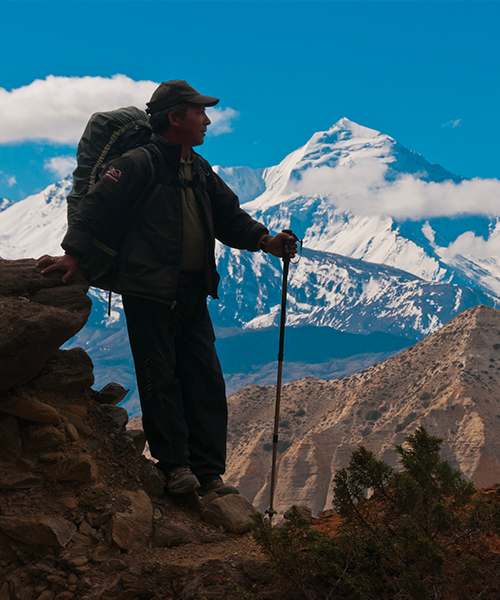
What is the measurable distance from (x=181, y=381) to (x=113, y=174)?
6.39 feet

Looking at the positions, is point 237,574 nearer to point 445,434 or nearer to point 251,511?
point 251,511

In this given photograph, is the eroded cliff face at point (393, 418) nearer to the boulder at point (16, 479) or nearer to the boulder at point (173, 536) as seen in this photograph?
the boulder at point (173, 536)

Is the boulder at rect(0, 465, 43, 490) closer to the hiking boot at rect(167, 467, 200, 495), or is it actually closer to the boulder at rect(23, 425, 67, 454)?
the boulder at rect(23, 425, 67, 454)

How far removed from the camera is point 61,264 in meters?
5.20

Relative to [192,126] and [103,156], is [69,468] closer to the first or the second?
[103,156]

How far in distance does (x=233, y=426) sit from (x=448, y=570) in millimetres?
86754

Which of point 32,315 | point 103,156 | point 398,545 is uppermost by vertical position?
→ point 103,156

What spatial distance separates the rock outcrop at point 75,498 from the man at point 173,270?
0.96 ft

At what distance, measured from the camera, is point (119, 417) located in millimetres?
5805

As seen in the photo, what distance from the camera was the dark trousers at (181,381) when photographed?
541cm

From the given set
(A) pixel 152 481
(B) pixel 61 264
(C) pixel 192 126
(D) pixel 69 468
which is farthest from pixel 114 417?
(C) pixel 192 126

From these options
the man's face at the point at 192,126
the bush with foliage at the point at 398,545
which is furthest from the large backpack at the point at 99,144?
the bush with foliage at the point at 398,545

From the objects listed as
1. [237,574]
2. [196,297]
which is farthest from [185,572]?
[196,297]

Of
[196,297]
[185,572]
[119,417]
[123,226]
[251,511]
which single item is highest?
[123,226]
